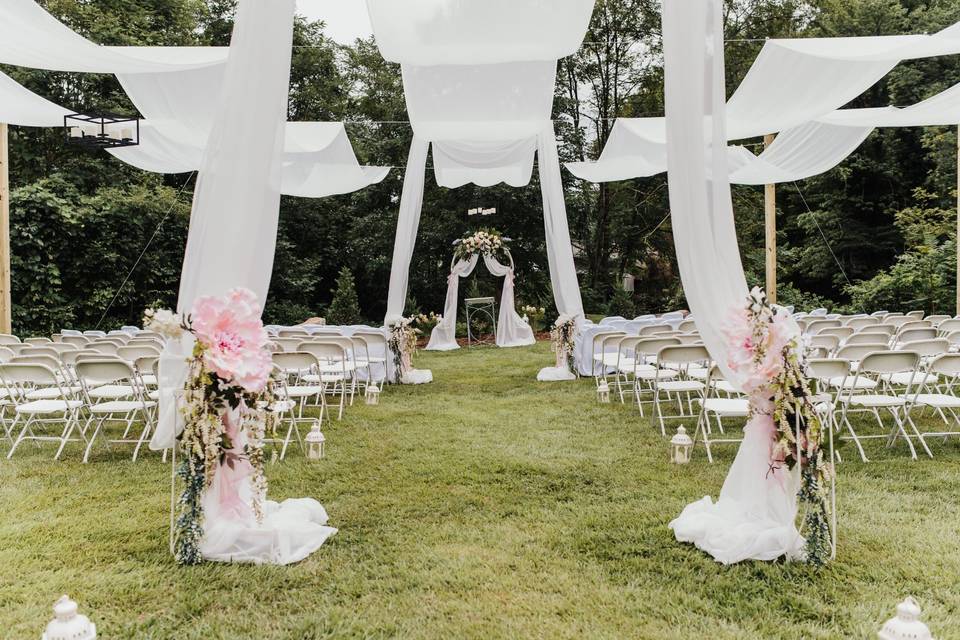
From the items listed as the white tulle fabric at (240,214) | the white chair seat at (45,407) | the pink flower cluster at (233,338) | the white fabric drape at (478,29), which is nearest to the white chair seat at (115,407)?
the white chair seat at (45,407)

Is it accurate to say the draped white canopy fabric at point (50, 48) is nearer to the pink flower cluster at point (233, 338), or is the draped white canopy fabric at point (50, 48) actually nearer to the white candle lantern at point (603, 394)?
the pink flower cluster at point (233, 338)

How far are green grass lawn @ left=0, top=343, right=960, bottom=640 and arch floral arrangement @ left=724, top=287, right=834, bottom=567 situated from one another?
0.23 m

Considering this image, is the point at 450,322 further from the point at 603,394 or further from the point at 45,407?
the point at 45,407

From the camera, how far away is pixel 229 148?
10.7 feet

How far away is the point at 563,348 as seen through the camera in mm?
9172

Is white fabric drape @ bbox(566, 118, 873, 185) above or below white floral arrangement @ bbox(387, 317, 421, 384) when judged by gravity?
above

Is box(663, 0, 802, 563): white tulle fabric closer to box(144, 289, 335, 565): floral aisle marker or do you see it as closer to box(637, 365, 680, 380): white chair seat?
box(144, 289, 335, 565): floral aisle marker

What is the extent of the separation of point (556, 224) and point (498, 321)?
18.7ft

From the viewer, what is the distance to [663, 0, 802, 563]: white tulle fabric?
3.21m

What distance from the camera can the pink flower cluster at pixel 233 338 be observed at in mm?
2959

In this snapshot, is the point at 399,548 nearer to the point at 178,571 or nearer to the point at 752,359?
the point at 178,571

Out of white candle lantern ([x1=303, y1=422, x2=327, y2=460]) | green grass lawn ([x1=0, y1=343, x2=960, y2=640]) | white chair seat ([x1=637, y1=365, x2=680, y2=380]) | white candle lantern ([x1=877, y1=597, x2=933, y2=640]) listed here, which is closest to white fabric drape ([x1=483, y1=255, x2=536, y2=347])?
white chair seat ([x1=637, y1=365, x2=680, y2=380])

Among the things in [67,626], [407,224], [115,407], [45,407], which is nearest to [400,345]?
[407,224]

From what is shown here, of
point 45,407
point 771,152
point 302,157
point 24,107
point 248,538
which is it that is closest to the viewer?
point 248,538
